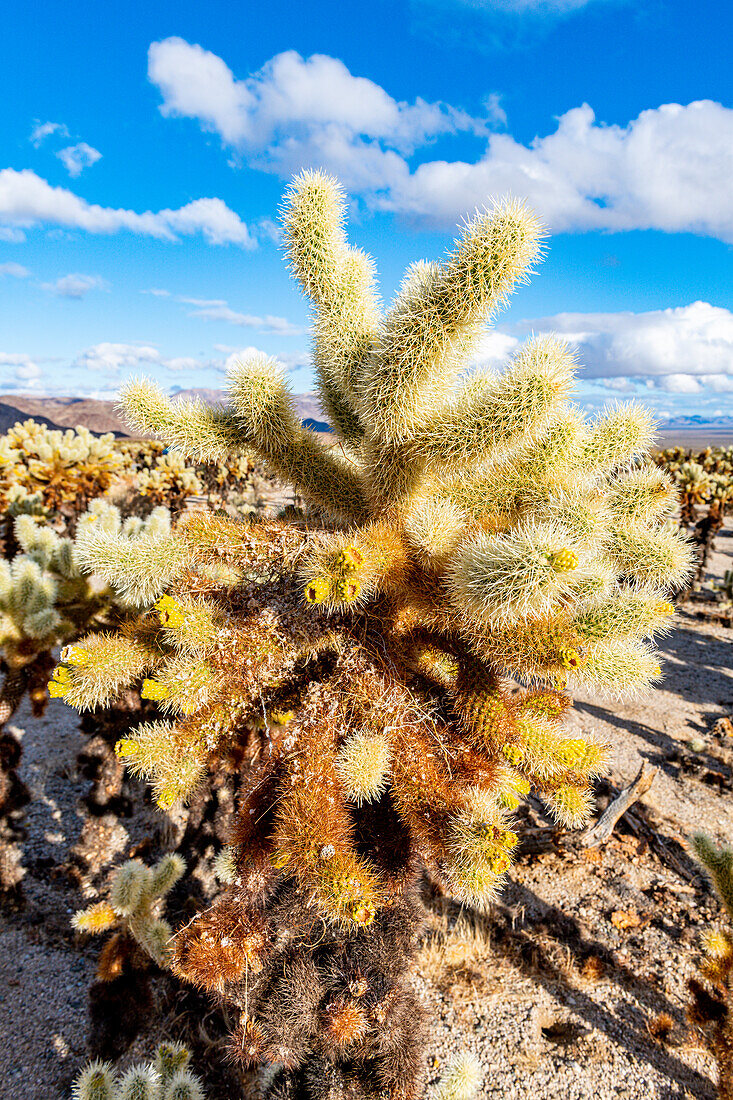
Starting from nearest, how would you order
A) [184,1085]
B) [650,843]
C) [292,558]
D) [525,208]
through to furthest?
[525,208], [292,558], [184,1085], [650,843]

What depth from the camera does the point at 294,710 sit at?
1933 mm

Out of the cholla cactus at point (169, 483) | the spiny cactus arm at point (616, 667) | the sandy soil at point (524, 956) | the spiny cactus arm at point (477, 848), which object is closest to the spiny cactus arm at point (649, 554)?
the spiny cactus arm at point (616, 667)

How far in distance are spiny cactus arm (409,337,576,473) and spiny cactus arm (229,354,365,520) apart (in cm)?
47

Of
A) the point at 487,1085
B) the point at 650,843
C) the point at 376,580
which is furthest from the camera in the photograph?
the point at 650,843

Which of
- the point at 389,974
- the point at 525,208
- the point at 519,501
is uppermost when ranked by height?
the point at 525,208

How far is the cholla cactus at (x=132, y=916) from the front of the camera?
299 cm

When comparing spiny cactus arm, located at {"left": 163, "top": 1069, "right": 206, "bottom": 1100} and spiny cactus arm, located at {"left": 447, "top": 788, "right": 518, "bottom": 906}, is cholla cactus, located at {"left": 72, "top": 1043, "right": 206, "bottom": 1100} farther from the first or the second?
spiny cactus arm, located at {"left": 447, "top": 788, "right": 518, "bottom": 906}

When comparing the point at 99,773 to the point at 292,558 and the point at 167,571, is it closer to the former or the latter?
the point at 167,571

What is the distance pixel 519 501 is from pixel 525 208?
950 millimetres

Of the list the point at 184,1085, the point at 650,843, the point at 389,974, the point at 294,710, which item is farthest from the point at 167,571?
the point at 650,843

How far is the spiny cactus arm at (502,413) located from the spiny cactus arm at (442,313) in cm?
10

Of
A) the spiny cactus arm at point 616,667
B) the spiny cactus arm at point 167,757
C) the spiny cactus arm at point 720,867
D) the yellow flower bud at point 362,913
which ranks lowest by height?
A: the spiny cactus arm at point 720,867

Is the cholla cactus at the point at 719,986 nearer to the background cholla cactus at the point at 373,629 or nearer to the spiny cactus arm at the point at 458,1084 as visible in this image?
the spiny cactus arm at the point at 458,1084

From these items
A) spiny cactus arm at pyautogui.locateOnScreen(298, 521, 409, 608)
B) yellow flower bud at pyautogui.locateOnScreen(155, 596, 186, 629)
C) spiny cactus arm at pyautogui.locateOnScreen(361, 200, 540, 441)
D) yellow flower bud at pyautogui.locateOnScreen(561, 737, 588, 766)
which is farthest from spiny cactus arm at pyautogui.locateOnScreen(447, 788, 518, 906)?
spiny cactus arm at pyautogui.locateOnScreen(361, 200, 540, 441)
